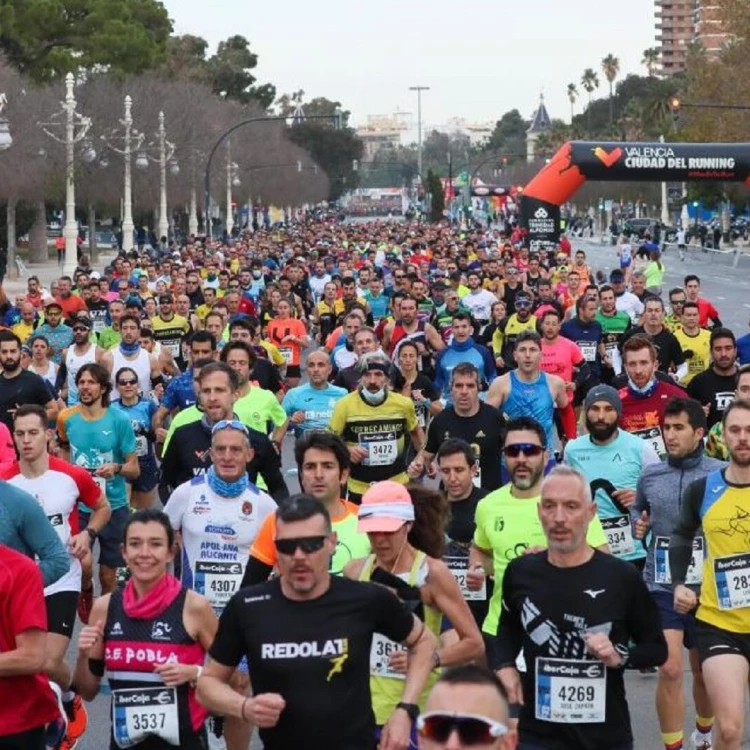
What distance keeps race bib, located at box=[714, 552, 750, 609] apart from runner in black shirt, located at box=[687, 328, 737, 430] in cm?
529

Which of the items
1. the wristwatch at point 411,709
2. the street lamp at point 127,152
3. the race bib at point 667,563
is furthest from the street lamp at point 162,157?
the wristwatch at point 411,709

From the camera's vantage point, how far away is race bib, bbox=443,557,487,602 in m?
8.25

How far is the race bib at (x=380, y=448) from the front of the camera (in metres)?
11.1

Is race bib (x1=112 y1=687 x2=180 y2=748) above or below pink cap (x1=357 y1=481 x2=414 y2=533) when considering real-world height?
below

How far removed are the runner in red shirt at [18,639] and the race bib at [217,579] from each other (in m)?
1.92

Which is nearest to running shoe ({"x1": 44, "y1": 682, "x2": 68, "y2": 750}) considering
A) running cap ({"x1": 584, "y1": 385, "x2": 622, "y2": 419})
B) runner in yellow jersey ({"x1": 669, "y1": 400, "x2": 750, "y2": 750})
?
runner in yellow jersey ({"x1": 669, "y1": 400, "x2": 750, "y2": 750})

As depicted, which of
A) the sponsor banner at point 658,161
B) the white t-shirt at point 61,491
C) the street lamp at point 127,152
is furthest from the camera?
the street lamp at point 127,152

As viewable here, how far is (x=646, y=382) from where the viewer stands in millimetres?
10828

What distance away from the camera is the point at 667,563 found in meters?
8.14

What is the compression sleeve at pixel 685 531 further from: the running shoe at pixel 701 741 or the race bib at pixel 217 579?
the race bib at pixel 217 579

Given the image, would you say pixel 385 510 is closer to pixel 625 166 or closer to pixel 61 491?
pixel 61 491

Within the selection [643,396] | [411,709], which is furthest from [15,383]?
[411,709]

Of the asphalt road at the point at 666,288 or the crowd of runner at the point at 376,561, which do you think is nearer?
the crowd of runner at the point at 376,561

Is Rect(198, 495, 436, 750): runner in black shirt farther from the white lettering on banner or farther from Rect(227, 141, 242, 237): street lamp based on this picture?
Rect(227, 141, 242, 237): street lamp
